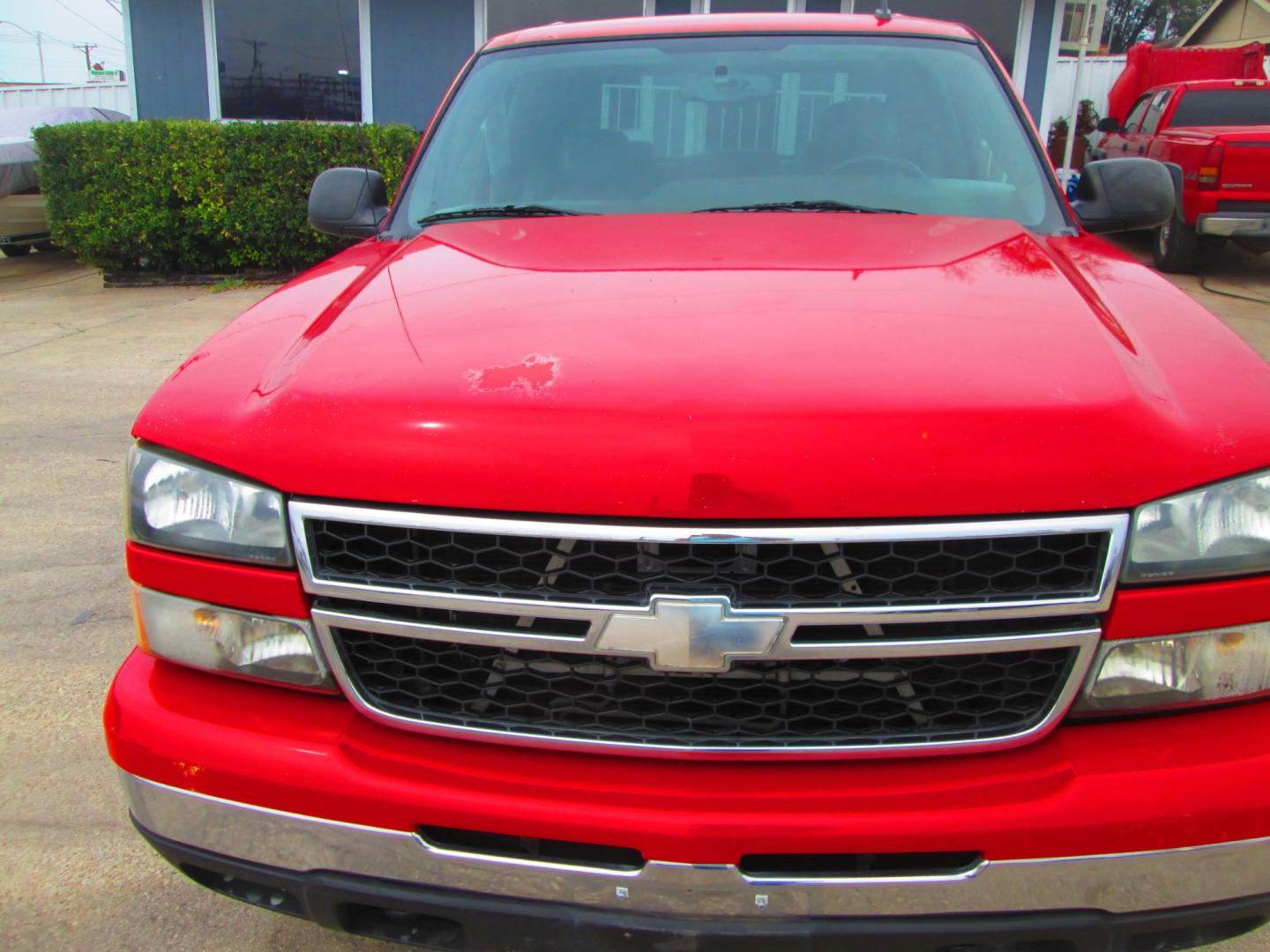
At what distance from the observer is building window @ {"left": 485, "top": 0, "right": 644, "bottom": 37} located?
42.5 ft

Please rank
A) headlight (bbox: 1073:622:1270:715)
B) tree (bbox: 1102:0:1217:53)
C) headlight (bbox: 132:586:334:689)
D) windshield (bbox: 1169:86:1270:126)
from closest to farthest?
headlight (bbox: 1073:622:1270:715) < headlight (bbox: 132:586:334:689) < windshield (bbox: 1169:86:1270:126) < tree (bbox: 1102:0:1217:53)

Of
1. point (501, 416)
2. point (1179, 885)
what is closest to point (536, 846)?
point (501, 416)

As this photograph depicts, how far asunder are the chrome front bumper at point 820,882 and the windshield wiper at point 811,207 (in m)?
1.67

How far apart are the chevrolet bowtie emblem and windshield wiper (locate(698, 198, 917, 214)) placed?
1499mm

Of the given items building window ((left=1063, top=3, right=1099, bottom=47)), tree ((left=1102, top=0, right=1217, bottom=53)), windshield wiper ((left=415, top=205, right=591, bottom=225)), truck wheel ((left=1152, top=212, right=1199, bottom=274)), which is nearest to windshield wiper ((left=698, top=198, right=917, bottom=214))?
windshield wiper ((left=415, top=205, right=591, bottom=225))

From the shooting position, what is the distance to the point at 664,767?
1592 mm

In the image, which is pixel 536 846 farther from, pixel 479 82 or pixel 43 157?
pixel 43 157

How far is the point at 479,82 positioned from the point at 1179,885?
2767mm

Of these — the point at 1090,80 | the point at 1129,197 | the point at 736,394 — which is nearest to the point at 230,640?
the point at 736,394

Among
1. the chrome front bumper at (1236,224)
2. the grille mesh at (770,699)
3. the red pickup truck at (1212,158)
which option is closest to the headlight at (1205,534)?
the grille mesh at (770,699)

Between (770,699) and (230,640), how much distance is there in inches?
33.8

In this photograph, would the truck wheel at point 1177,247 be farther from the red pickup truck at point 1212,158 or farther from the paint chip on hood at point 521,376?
the paint chip on hood at point 521,376

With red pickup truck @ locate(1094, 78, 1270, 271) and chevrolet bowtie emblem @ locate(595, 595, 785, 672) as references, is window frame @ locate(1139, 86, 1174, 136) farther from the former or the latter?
chevrolet bowtie emblem @ locate(595, 595, 785, 672)

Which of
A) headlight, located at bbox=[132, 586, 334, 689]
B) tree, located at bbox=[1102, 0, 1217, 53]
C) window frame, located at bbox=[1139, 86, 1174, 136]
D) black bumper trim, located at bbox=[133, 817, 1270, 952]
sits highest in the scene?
tree, located at bbox=[1102, 0, 1217, 53]
